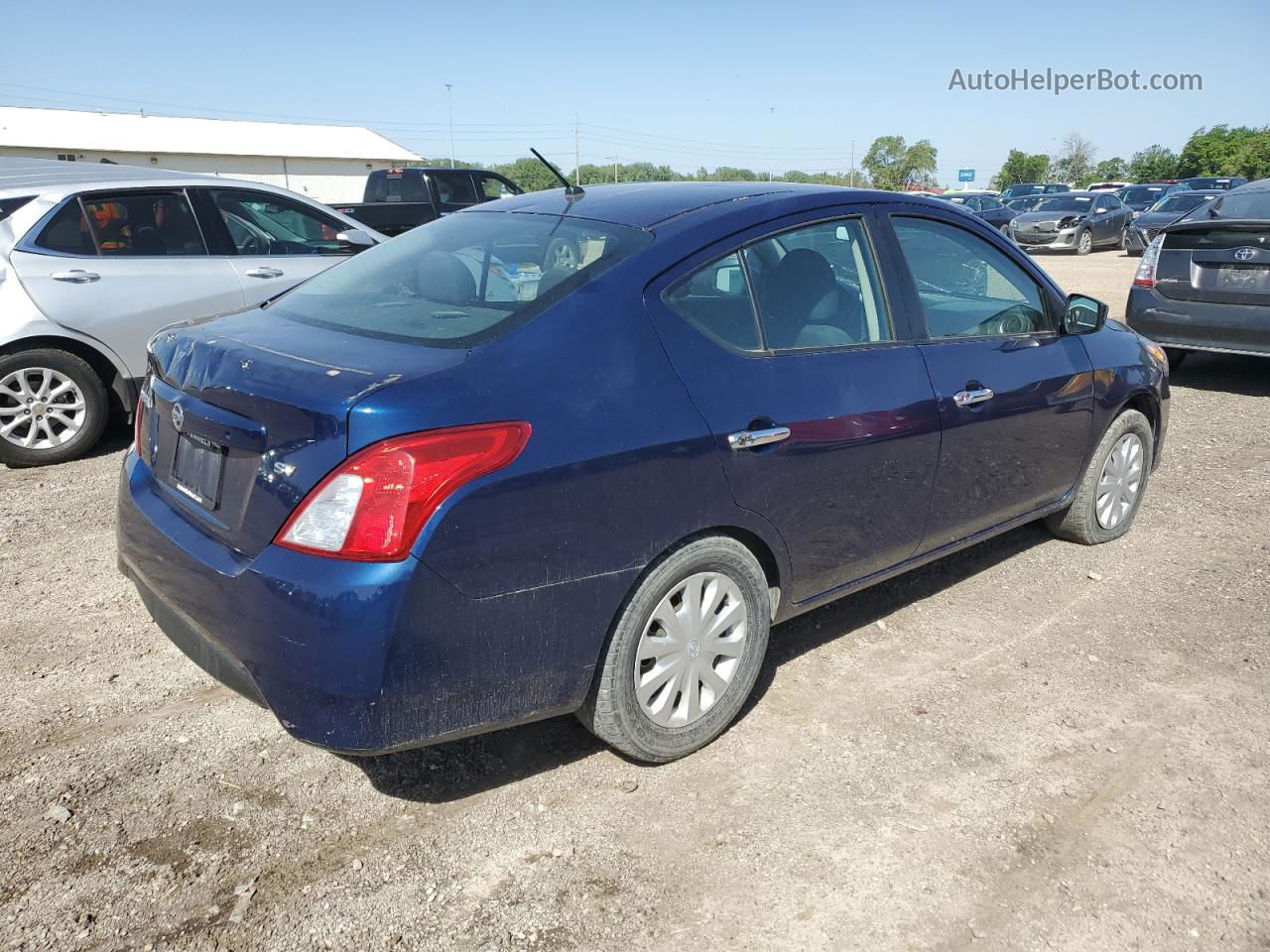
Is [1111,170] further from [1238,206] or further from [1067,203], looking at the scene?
[1238,206]

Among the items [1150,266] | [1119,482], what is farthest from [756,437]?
[1150,266]

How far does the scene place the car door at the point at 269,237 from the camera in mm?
6875

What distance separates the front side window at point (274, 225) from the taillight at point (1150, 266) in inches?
255

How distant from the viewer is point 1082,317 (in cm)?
439

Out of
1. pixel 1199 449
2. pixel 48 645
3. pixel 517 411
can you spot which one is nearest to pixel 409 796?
pixel 517 411

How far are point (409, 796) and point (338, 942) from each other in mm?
607

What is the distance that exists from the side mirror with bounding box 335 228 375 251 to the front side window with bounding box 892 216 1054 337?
4.56 m

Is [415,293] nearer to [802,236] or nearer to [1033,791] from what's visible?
[802,236]

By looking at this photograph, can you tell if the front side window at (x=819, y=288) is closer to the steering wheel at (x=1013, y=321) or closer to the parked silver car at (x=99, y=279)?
the steering wheel at (x=1013, y=321)

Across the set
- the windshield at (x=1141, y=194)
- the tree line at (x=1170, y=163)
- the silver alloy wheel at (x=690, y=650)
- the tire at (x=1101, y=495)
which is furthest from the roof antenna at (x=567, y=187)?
the tree line at (x=1170, y=163)

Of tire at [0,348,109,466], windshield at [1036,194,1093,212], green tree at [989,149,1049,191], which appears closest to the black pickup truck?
tire at [0,348,109,466]

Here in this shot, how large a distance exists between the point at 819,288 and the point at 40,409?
5003 mm

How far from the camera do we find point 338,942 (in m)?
2.37

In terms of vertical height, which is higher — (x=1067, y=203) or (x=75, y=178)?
(x=1067, y=203)
